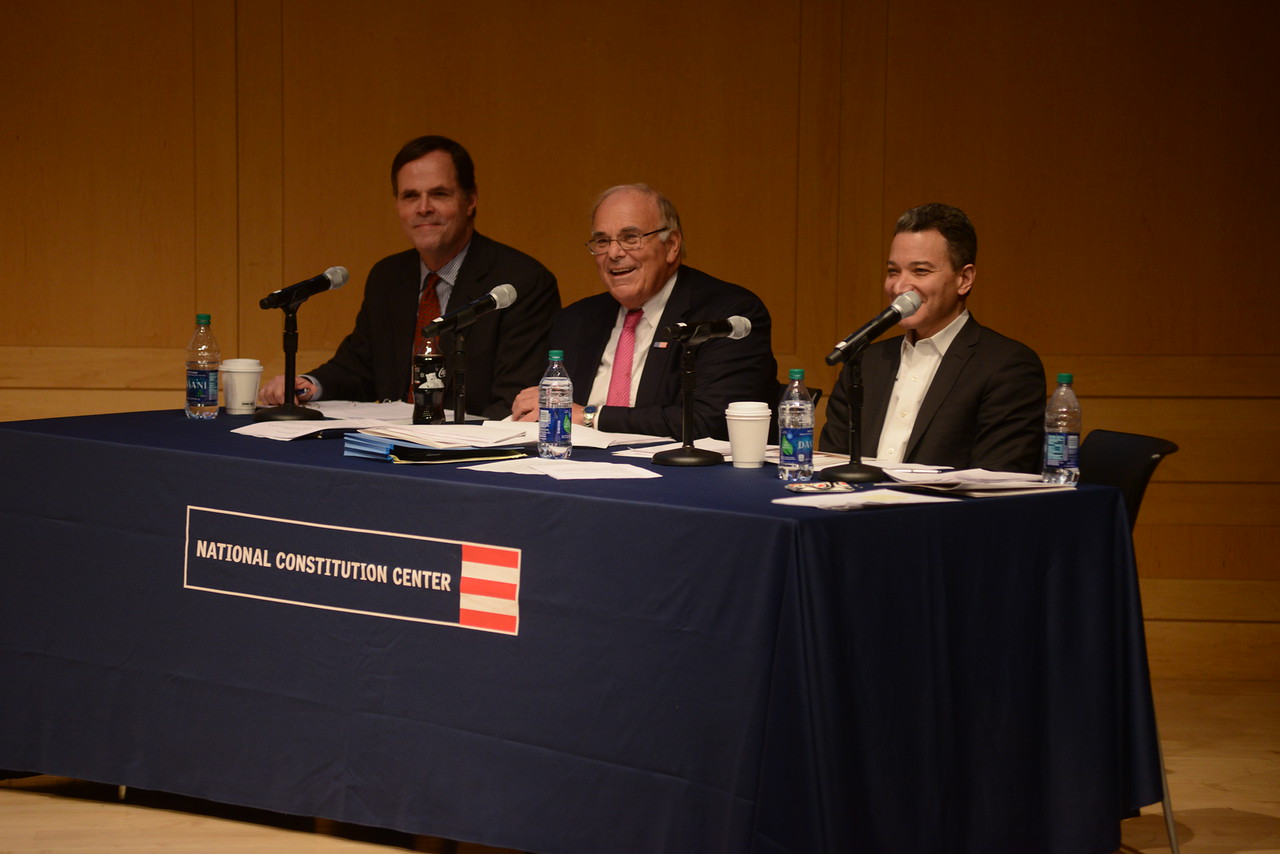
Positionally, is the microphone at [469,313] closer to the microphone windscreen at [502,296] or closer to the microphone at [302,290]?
the microphone windscreen at [502,296]

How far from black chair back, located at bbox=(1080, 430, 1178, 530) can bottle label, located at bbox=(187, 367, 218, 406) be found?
6.55 feet

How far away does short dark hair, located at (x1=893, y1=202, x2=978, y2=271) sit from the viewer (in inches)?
121

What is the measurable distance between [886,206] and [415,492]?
2780mm

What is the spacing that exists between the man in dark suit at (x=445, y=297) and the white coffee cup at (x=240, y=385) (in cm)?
31

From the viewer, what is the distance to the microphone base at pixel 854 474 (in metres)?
2.48

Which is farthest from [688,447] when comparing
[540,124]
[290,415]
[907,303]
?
[540,124]

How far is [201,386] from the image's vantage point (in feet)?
10.7

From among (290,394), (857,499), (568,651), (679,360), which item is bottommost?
(568,651)

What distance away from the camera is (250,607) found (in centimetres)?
265

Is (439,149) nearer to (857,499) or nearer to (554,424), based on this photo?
(554,424)

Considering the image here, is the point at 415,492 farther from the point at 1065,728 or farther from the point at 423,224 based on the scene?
the point at 423,224

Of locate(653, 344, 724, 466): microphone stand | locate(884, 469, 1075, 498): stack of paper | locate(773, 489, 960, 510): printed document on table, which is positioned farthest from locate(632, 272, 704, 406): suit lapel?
locate(773, 489, 960, 510): printed document on table

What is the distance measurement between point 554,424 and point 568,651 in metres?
0.57

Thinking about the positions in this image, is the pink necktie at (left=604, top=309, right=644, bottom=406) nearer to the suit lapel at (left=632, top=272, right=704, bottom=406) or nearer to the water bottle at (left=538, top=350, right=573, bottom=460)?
the suit lapel at (left=632, top=272, right=704, bottom=406)
